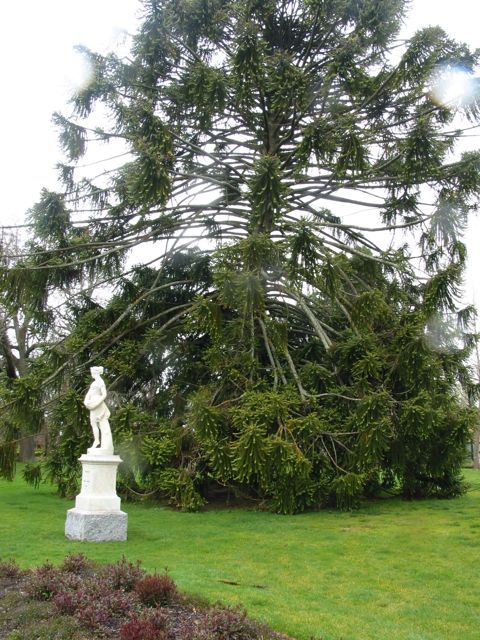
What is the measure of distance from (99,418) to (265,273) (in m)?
4.39

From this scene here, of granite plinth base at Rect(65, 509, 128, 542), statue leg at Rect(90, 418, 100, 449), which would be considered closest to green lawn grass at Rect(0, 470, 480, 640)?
granite plinth base at Rect(65, 509, 128, 542)

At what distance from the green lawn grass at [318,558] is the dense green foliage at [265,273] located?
3.06 feet

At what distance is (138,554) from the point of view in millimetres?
8672

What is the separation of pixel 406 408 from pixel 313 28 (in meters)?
8.62

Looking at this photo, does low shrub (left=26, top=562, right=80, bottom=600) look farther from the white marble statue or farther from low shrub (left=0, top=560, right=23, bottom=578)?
the white marble statue

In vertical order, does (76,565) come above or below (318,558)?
above

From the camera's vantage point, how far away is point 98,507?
977 centimetres

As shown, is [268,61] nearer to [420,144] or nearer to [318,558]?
[420,144]

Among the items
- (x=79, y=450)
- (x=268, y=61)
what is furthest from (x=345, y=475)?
(x=268, y=61)

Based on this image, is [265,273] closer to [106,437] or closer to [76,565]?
[106,437]

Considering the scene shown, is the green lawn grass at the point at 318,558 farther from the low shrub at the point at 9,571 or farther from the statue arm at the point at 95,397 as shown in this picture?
the statue arm at the point at 95,397

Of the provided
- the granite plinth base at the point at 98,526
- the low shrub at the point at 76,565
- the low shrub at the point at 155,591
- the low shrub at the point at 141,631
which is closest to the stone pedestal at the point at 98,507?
the granite plinth base at the point at 98,526

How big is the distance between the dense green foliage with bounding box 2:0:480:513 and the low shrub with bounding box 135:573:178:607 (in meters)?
4.62

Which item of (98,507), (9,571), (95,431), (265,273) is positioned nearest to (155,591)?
(9,571)
